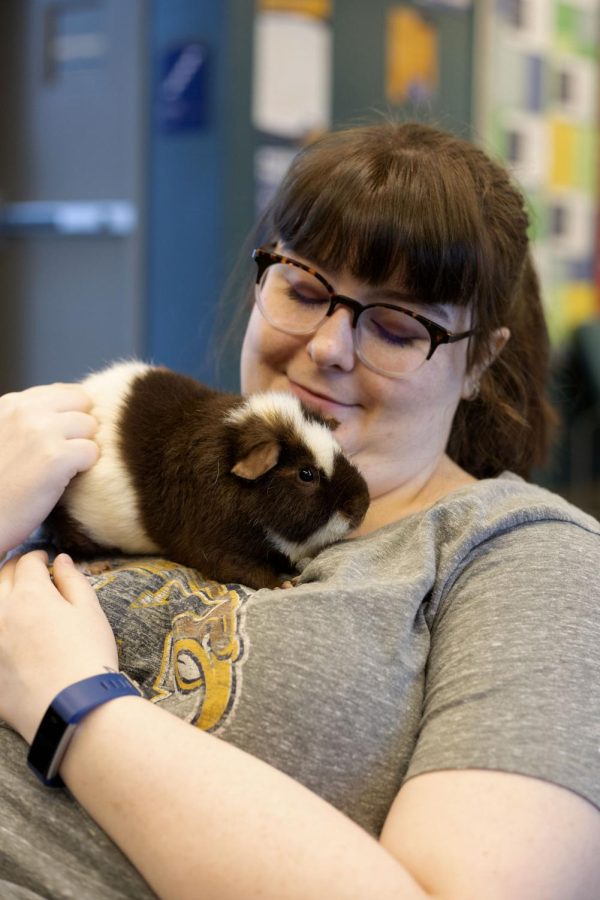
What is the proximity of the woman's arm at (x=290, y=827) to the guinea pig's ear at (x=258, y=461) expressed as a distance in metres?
0.42

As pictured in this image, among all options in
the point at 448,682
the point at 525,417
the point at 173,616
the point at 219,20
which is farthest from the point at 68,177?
the point at 448,682

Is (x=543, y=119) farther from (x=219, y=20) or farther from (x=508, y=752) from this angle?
(x=508, y=752)

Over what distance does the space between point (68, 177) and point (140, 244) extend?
40 cm

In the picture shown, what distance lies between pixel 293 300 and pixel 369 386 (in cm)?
17

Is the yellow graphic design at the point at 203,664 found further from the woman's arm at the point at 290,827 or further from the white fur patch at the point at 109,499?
the white fur patch at the point at 109,499

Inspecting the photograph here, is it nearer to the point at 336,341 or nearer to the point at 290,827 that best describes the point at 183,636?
the point at 290,827

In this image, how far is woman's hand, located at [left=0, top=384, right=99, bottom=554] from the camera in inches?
52.6

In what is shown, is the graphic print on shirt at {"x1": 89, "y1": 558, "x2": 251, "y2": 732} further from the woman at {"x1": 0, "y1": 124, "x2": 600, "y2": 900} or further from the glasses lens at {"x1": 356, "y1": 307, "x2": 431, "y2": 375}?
the glasses lens at {"x1": 356, "y1": 307, "x2": 431, "y2": 375}

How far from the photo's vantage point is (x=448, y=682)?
110 centimetres

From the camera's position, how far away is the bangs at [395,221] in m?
1.36

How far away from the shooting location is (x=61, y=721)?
1.03 metres

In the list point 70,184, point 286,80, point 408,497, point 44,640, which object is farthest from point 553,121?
point 44,640

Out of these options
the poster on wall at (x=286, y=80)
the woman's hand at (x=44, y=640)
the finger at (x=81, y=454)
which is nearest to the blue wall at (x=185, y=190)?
the poster on wall at (x=286, y=80)

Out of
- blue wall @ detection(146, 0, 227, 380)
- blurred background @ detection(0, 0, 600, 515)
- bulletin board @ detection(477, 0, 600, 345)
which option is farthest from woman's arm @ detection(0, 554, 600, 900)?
bulletin board @ detection(477, 0, 600, 345)
